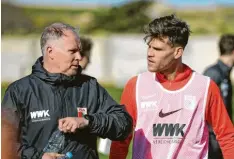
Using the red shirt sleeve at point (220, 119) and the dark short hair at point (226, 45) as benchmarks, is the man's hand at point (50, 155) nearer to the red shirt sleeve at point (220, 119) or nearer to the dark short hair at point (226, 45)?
the red shirt sleeve at point (220, 119)

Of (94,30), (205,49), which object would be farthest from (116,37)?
(94,30)

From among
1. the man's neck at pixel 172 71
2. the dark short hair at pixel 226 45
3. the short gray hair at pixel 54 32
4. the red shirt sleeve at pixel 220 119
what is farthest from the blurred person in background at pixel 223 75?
the short gray hair at pixel 54 32

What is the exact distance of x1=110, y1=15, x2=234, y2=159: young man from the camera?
254 inches

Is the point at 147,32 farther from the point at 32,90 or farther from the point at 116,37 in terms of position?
the point at 116,37

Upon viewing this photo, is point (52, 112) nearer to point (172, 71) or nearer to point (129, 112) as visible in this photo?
point (129, 112)

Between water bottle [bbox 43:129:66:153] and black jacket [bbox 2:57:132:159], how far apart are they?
0.10 ft

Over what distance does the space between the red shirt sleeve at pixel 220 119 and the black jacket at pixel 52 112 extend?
135cm

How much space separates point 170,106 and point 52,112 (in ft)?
4.82

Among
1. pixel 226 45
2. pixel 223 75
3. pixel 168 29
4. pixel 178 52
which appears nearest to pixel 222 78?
pixel 223 75

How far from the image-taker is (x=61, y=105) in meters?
5.29

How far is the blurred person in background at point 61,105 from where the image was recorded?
17.3 ft

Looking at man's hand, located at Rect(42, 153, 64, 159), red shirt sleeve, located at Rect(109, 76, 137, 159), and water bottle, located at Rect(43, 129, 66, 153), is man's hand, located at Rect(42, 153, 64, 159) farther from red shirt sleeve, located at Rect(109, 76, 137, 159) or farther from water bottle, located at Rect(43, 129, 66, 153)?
red shirt sleeve, located at Rect(109, 76, 137, 159)

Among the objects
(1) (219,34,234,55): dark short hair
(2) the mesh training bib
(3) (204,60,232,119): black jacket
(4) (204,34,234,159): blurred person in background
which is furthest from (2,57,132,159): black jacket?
(1) (219,34,234,55): dark short hair

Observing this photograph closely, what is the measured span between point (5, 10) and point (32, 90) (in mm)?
Answer: 47919
